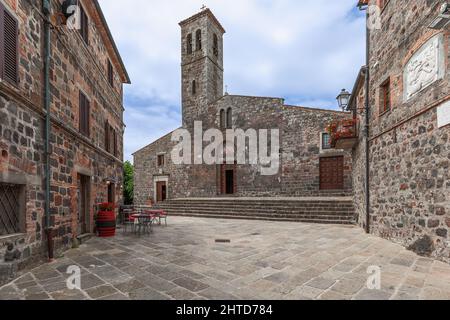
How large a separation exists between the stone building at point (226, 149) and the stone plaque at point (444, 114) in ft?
34.4

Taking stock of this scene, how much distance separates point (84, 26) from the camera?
7.33 m

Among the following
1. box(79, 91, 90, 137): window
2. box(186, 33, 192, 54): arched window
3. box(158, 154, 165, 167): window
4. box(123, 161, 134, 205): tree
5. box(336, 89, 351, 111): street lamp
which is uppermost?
box(186, 33, 192, 54): arched window

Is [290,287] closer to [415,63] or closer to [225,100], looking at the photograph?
[415,63]

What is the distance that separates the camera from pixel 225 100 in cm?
1948

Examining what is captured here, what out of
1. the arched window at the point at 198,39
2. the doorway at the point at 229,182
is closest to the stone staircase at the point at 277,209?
the doorway at the point at 229,182

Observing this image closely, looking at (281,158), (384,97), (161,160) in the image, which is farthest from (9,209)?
(161,160)

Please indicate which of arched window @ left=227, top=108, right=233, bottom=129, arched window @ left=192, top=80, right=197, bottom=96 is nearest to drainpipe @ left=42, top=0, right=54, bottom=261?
arched window @ left=227, top=108, right=233, bottom=129

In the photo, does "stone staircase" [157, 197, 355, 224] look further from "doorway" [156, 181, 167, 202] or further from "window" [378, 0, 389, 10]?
"window" [378, 0, 389, 10]

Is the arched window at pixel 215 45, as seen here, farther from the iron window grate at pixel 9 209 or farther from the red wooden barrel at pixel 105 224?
the iron window grate at pixel 9 209

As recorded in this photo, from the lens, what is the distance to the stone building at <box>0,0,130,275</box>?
4047 mm

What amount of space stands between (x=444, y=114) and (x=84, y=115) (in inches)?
328

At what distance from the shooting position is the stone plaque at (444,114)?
4539 mm

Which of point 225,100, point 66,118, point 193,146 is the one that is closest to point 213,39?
point 225,100

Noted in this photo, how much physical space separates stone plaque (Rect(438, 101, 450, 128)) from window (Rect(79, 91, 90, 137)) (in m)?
8.14
